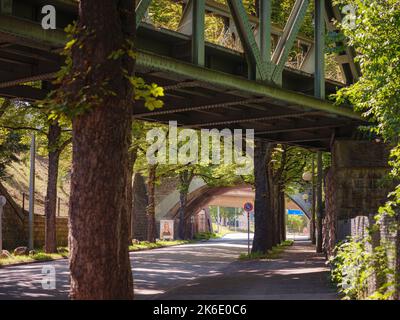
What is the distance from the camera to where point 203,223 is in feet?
284

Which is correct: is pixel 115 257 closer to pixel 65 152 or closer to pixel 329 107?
pixel 329 107

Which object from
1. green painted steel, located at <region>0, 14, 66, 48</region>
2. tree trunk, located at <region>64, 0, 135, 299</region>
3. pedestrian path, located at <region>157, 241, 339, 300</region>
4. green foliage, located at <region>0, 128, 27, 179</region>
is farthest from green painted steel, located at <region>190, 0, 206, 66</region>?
green foliage, located at <region>0, 128, 27, 179</region>

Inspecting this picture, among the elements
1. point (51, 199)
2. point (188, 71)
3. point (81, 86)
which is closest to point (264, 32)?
point (188, 71)

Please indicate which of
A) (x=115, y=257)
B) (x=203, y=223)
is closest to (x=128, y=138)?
(x=115, y=257)

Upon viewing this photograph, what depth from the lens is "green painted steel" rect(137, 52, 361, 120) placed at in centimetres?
1220

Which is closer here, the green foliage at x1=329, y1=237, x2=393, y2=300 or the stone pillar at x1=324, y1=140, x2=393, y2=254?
the green foliage at x1=329, y1=237, x2=393, y2=300

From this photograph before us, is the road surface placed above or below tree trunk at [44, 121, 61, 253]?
below

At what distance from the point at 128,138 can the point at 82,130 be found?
48cm

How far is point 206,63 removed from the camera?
1467cm

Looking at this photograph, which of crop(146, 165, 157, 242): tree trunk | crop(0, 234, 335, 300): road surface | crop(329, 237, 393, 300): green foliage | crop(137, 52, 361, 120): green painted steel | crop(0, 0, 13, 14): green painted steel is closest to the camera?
crop(329, 237, 393, 300): green foliage

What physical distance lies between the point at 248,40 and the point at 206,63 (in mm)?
1142

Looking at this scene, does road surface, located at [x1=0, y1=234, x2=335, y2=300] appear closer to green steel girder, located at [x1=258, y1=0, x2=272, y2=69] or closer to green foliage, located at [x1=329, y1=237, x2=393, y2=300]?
green foliage, located at [x1=329, y1=237, x2=393, y2=300]

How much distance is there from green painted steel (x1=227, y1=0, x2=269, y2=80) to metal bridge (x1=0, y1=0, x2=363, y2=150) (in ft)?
0.06

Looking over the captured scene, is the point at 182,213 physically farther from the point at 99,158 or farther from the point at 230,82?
the point at 99,158
